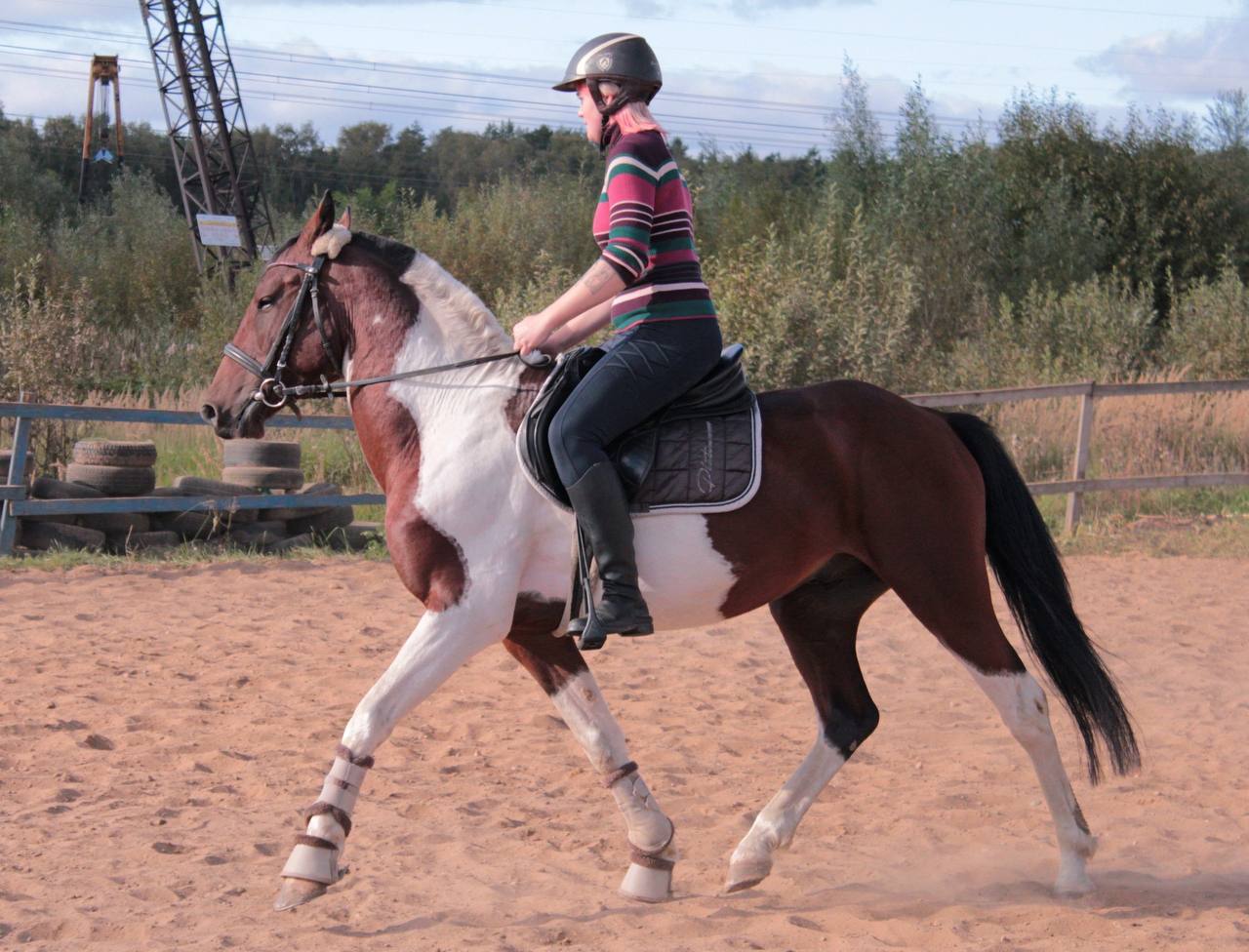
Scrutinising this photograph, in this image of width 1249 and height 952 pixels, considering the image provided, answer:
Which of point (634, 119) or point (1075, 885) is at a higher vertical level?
point (634, 119)

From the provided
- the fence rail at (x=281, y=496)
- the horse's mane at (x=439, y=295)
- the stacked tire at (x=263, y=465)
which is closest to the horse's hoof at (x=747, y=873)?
the horse's mane at (x=439, y=295)

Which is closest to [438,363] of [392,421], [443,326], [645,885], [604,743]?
[443,326]

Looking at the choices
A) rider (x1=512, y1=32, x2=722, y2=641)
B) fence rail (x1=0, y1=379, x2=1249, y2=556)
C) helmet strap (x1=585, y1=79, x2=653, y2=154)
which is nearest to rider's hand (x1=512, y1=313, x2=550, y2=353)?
rider (x1=512, y1=32, x2=722, y2=641)

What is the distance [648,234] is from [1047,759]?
2248 mm

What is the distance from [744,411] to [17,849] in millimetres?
2923

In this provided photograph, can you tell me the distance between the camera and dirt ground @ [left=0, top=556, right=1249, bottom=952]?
3768 millimetres

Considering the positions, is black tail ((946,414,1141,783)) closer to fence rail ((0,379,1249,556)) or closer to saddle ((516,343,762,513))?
saddle ((516,343,762,513))

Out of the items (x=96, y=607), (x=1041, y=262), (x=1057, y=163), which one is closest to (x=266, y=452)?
(x=96, y=607)

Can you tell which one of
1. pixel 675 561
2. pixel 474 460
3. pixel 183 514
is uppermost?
pixel 474 460

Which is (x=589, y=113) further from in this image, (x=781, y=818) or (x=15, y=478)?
(x=15, y=478)

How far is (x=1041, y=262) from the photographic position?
23.7 metres

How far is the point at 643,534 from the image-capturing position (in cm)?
Result: 388

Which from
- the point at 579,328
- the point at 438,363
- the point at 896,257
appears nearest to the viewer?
the point at 579,328

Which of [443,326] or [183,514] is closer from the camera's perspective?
[443,326]
